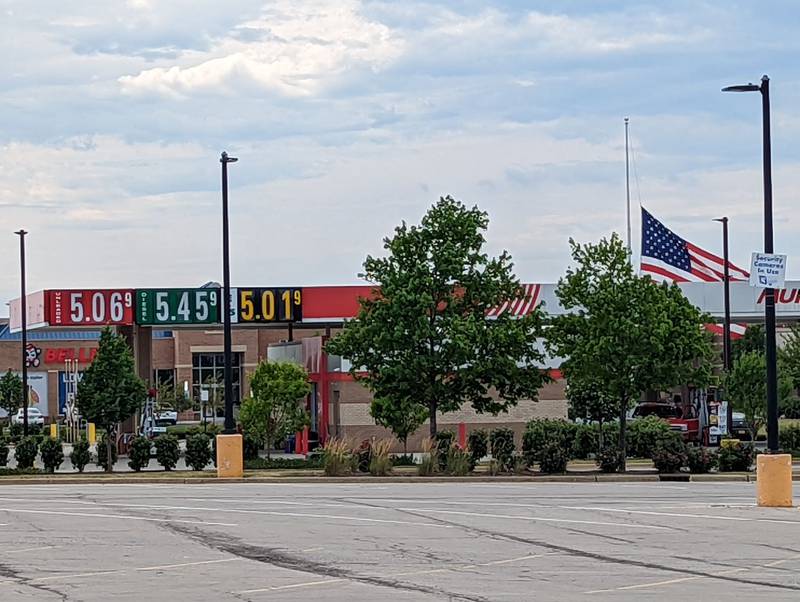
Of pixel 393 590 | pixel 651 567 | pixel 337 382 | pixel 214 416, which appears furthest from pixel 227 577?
pixel 214 416

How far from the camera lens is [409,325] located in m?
35.3

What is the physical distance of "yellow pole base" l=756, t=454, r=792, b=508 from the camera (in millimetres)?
22328

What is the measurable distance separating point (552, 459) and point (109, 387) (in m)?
13.1

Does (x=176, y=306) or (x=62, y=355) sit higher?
(x=176, y=306)

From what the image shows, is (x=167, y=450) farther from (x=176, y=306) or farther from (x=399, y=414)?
(x=176, y=306)

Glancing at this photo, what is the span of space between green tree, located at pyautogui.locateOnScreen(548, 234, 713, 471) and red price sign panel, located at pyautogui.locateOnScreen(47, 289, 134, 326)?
18319mm

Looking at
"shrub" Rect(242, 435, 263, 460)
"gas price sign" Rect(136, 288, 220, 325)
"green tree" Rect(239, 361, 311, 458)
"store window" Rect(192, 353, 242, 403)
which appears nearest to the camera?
"shrub" Rect(242, 435, 263, 460)

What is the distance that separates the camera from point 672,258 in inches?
1890

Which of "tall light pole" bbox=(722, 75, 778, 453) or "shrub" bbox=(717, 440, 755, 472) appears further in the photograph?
"shrub" bbox=(717, 440, 755, 472)

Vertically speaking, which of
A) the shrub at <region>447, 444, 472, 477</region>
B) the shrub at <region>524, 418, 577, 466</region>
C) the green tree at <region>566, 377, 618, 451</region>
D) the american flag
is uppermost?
the american flag

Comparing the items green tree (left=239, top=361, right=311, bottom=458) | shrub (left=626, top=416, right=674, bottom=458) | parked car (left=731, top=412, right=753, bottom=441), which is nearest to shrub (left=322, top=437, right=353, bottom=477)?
green tree (left=239, top=361, right=311, bottom=458)

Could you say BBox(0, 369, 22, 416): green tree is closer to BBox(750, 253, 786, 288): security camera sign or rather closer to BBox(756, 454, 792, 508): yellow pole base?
BBox(756, 454, 792, 508): yellow pole base

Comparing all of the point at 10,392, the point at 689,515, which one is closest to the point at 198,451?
the point at 689,515

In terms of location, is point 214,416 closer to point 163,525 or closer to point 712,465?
point 712,465
